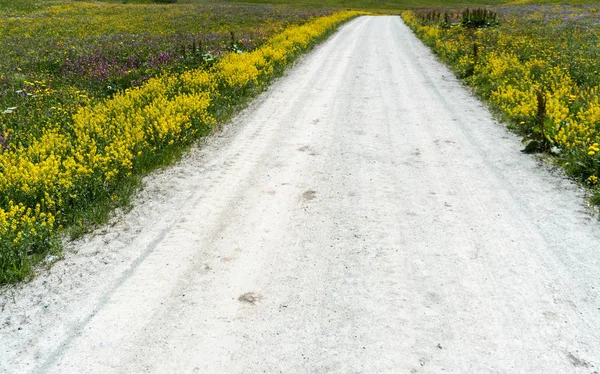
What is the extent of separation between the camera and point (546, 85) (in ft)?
41.4

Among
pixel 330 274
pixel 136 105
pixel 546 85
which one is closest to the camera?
pixel 330 274

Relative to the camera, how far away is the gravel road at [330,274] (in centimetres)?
380

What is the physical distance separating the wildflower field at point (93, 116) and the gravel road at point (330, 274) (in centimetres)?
51

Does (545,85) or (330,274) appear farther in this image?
(545,85)

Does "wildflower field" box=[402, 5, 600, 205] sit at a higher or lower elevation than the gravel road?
higher

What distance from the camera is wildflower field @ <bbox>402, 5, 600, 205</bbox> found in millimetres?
8156

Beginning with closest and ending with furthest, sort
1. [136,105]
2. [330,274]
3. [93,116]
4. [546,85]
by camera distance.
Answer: [330,274]
[93,116]
[136,105]
[546,85]

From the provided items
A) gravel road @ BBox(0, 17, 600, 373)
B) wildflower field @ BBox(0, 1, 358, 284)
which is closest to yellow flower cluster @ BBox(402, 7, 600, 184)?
gravel road @ BBox(0, 17, 600, 373)

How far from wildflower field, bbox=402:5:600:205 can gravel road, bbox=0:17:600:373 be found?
53 cm

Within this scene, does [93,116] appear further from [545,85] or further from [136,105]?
[545,85]

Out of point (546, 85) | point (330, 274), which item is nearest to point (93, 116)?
point (330, 274)

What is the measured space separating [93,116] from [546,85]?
11.9 m

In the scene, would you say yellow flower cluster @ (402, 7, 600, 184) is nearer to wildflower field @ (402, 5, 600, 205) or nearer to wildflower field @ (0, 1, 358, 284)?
wildflower field @ (402, 5, 600, 205)

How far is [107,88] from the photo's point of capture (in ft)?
43.9
